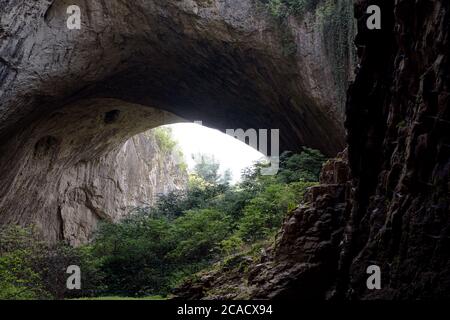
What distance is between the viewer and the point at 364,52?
6.16 metres

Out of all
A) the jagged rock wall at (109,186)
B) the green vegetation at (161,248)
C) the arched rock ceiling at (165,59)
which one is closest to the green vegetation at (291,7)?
the arched rock ceiling at (165,59)

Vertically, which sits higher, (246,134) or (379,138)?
(246,134)

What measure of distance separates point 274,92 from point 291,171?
2.97 metres

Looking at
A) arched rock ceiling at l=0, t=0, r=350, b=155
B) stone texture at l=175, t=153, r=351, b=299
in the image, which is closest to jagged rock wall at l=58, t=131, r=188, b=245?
arched rock ceiling at l=0, t=0, r=350, b=155

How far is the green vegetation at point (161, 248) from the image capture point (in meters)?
9.72

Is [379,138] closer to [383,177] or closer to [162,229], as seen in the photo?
[383,177]

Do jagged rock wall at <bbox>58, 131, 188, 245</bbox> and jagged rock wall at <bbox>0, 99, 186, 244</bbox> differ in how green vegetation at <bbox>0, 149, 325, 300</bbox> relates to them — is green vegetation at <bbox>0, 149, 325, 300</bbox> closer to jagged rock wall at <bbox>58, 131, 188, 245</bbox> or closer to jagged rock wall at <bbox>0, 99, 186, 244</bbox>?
jagged rock wall at <bbox>0, 99, 186, 244</bbox>

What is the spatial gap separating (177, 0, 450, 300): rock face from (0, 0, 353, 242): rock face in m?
6.50

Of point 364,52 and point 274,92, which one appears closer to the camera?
point 364,52

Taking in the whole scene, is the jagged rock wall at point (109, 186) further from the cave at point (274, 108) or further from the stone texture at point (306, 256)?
the stone texture at point (306, 256)

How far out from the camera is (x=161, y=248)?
1264 cm

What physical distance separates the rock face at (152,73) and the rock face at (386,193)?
650cm

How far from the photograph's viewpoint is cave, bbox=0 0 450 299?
505 centimetres
